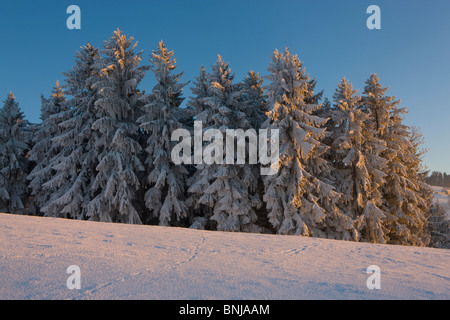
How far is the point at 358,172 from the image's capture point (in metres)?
17.0

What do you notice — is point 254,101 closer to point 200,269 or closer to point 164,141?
point 164,141

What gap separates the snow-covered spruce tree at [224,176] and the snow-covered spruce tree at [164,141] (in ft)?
4.33

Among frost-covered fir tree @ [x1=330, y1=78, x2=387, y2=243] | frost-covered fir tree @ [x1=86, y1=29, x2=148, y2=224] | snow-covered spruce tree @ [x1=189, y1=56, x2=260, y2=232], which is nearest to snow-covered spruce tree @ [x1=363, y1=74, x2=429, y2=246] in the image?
frost-covered fir tree @ [x1=330, y1=78, x2=387, y2=243]

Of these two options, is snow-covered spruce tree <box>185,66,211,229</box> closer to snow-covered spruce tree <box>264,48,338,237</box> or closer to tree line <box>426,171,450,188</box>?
snow-covered spruce tree <box>264,48,338,237</box>

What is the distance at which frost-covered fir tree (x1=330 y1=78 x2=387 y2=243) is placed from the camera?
16.1 metres

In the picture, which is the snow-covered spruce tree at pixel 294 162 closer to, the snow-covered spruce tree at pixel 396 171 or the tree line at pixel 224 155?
the tree line at pixel 224 155

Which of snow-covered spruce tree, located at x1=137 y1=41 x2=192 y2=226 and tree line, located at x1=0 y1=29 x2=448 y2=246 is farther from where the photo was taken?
snow-covered spruce tree, located at x1=137 y1=41 x2=192 y2=226

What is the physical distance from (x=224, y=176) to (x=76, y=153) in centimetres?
1086

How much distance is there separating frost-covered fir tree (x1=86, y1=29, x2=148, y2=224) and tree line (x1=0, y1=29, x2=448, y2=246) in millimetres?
72

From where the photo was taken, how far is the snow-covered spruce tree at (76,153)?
1678 centimetres

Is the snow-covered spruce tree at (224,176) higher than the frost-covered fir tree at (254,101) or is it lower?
lower

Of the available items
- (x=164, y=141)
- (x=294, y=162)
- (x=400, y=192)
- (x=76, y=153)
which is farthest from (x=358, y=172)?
(x=76, y=153)

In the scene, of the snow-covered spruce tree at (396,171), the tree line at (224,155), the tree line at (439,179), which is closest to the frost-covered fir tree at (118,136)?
the tree line at (224,155)
